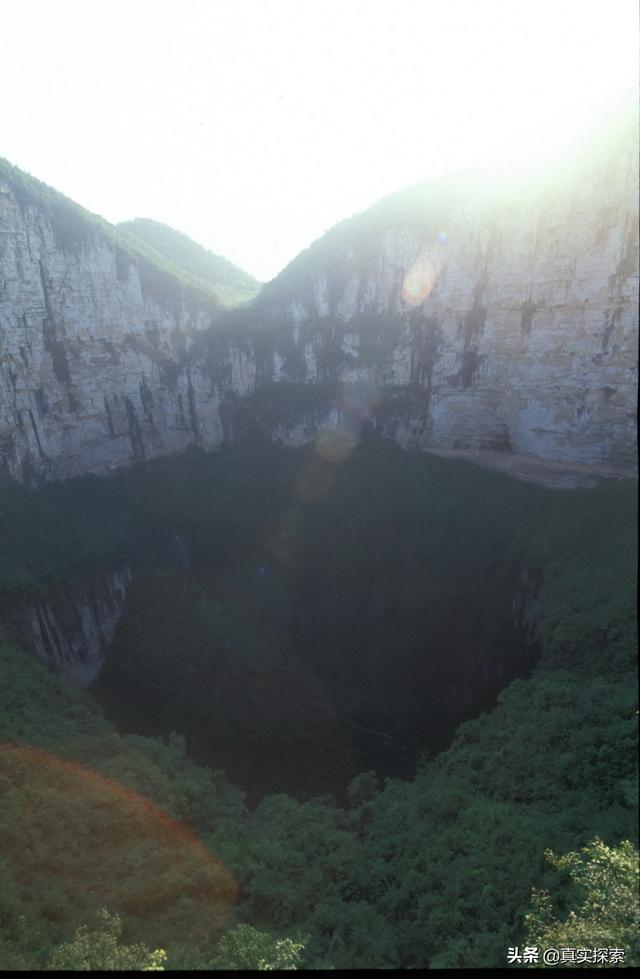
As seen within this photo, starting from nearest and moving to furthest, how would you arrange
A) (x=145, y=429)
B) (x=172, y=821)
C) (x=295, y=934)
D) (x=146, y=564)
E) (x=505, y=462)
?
(x=295, y=934), (x=172, y=821), (x=505, y=462), (x=146, y=564), (x=145, y=429)

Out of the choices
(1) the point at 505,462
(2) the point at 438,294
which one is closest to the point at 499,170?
(2) the point at 438,294

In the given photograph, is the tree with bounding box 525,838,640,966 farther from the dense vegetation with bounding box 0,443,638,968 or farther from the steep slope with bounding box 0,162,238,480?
the steep slope with bounding box 0,162,238,480

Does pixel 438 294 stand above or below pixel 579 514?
above

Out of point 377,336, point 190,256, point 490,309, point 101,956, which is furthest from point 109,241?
point 101,956

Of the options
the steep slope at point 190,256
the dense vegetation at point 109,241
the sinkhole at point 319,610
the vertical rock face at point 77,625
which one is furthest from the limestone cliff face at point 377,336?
the steep slope at point 190,256

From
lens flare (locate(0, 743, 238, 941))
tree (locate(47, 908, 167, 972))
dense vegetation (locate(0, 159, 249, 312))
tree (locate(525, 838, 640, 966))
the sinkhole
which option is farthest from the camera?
dense vegetation (locate(0, 159, 249, 312))

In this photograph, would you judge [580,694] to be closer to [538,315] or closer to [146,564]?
[538,315]

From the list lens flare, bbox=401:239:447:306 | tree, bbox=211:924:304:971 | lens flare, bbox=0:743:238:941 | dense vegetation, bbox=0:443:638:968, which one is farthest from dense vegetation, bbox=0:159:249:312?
tree, bbox=211:924:304:971
